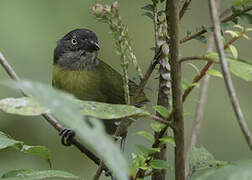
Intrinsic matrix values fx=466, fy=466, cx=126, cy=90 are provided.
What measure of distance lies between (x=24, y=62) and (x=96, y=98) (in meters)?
0.84

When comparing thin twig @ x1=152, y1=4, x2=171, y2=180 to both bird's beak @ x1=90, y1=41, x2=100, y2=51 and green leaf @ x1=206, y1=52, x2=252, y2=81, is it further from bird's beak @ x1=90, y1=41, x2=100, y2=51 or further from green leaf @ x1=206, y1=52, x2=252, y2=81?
bird's beak @ x1=90, y1=41, x2=100, y2=51

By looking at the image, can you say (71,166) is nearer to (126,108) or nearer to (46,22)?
(46,22)

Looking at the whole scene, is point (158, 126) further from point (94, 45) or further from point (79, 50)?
point (79, 50)

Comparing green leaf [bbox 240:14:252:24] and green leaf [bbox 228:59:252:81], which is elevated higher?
green leaf [bbox 240:14:252:24]

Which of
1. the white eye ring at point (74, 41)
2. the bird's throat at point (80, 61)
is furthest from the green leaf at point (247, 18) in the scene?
the white eye ring at point (74, 41)

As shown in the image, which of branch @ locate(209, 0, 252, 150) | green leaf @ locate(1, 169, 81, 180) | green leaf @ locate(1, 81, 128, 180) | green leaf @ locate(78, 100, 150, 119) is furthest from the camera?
green leaf @ locate(1, 169, 81, 180)

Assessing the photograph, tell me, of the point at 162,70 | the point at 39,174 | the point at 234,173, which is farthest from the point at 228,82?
the point at 39,174

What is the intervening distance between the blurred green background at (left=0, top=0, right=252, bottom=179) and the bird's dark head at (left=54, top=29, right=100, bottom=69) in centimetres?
25

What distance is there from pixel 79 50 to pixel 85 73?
0.29m

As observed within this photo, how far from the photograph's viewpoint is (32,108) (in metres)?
1.19

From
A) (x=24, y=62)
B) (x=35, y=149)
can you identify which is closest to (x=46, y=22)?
(x=24, y=62)

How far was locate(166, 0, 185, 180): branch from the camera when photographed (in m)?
1.40

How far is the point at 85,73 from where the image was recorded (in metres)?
4.75

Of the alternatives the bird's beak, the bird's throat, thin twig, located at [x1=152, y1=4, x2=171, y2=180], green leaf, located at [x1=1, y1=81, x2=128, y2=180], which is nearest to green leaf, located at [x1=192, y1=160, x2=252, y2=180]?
green leaf, located at [x1=1, y1=81, x2=128, y2=180]
